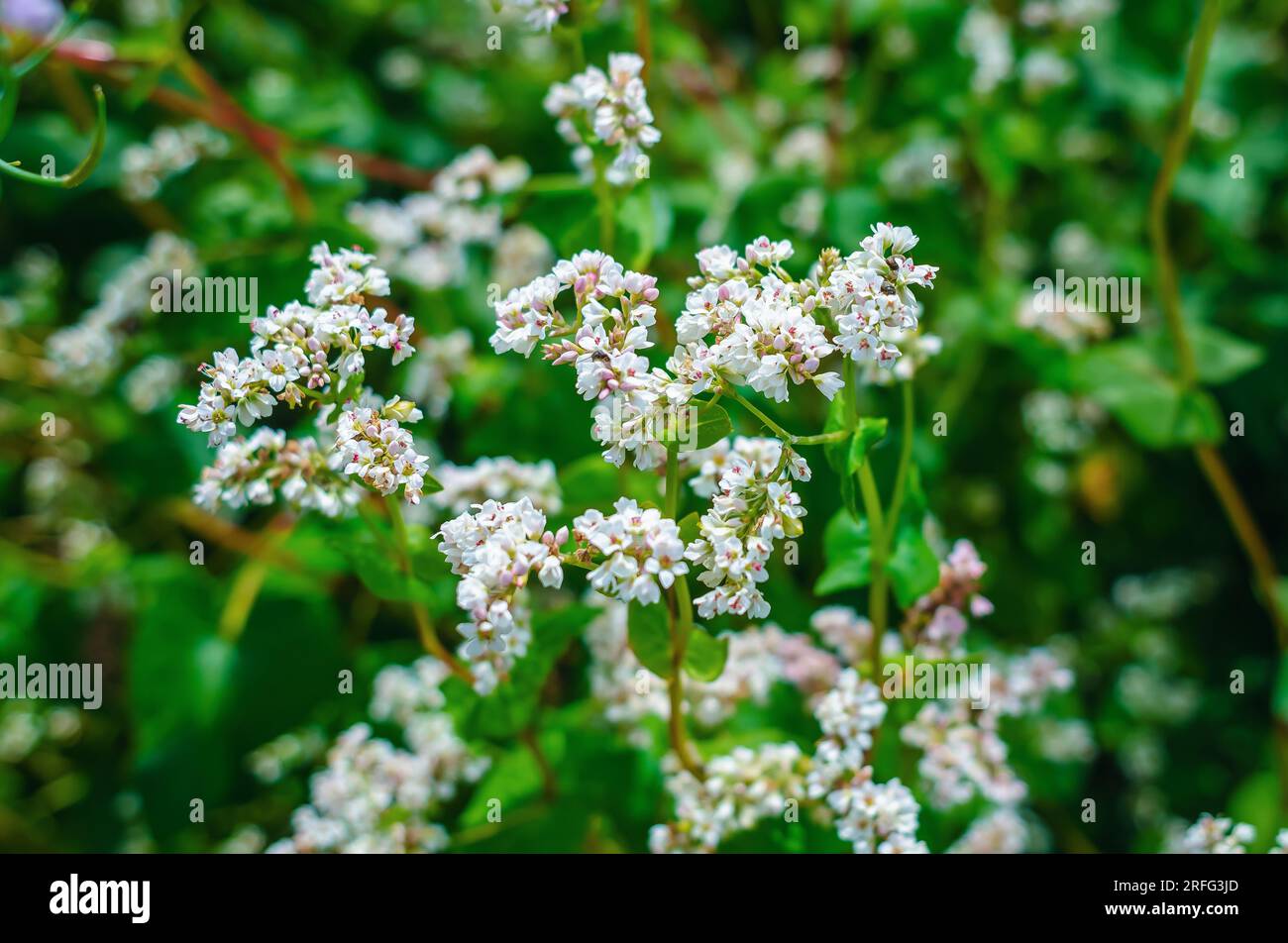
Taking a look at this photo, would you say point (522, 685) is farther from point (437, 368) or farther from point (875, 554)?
point (437, 368)

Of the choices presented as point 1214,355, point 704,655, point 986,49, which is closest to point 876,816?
point 704,655

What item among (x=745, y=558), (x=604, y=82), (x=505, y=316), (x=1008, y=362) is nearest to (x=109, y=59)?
(x=604, y=82)

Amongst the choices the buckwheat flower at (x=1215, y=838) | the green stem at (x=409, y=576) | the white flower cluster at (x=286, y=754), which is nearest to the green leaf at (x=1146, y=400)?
the buckwheat flower at (x=1215, y=838)

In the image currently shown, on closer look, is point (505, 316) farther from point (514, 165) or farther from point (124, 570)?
point (124, 570)

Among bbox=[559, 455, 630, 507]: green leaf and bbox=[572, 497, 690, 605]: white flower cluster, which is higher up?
bbox=[559, 455, 630, 507]: green leaf

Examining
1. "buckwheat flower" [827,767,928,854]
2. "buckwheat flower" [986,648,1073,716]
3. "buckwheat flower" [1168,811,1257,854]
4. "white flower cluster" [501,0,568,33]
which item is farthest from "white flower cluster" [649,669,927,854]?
"white flower cluster" [501,0,568,33]

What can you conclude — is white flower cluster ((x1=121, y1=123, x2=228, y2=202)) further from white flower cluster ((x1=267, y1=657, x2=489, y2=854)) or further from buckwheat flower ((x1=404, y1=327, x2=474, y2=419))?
white flower cluster ((x1=267, y1=657, x2=489, y2=854))
